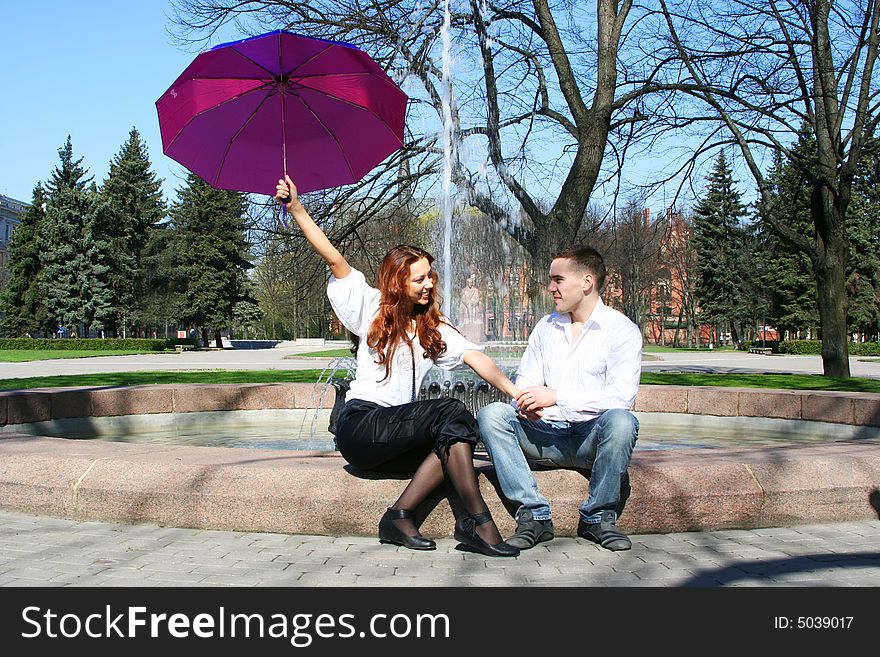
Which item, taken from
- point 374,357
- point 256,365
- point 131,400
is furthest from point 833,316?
point 256,365

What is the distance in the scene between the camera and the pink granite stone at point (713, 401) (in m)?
10.5

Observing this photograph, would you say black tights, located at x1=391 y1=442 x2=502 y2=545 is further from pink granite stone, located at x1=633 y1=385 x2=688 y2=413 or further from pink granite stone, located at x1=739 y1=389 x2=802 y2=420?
pink granite stone, located at x1=633 y1=385 x2=688 y2=413

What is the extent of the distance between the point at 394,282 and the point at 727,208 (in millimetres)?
59479

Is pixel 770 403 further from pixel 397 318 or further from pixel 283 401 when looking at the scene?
pixel 397 318

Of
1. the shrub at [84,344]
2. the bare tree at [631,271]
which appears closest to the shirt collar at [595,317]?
the bare tree at [631,271]

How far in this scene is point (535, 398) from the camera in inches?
174

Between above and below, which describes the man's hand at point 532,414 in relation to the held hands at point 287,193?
below

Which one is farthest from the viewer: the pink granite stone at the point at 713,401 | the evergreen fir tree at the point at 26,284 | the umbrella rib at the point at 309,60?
the evergreen fir tree at the point at 26,284

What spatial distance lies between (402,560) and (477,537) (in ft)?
1.34

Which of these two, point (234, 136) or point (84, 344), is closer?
point (234, 136)

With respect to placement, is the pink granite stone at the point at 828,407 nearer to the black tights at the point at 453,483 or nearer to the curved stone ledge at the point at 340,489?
the curved stone ledge at the point at 340,489

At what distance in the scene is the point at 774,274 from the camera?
5356 centimetres

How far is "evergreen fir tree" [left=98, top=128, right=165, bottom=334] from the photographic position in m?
53.1
